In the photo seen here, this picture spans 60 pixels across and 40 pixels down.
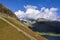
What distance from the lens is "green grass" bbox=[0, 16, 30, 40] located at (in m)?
43.7

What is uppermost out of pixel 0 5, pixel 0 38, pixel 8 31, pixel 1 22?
pixel 0 5

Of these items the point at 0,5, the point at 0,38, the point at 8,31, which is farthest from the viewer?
the point at 0,5

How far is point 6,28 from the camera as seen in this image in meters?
46.9

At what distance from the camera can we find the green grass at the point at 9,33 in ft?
143

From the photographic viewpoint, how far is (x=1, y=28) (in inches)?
1854

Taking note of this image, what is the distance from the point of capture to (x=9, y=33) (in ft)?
148

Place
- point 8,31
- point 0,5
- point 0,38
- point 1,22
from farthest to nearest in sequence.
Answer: point 0,5 < point 1,22 < point 8,31 < point 0,38

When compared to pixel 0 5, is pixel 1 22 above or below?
below

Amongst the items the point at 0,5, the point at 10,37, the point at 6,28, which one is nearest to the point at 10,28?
the point at 6,28

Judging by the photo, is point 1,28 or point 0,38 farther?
point 1,28

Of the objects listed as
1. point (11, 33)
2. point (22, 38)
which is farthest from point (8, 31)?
point (22, 38)

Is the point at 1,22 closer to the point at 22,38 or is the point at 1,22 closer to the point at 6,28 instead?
the point at 6,28

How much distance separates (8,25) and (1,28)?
79.1 inches

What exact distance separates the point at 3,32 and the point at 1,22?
16.4 ft
